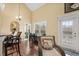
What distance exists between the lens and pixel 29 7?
2.00 m

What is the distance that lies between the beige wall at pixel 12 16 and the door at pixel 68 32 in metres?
0.57

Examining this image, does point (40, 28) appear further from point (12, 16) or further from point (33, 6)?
point (12, 16)

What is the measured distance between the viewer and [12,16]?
1.96 metres

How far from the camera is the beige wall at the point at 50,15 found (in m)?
1.97

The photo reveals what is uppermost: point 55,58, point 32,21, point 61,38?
point 32,21

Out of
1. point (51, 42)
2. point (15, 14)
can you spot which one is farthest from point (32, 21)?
point (51, 42)

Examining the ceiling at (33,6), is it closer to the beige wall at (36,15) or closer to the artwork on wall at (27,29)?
the beige wall at (36,15)

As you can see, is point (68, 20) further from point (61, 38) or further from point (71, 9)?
point (61, 38)

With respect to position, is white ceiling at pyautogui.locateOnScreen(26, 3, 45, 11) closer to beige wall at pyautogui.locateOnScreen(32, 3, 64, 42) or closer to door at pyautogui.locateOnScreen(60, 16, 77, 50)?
beige wall at pyautogui.locateOnScreen(32, 3, 64, 42)

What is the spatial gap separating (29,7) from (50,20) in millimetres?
407

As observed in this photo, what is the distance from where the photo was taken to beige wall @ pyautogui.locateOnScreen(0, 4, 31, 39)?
1.94 meters

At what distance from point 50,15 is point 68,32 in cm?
40

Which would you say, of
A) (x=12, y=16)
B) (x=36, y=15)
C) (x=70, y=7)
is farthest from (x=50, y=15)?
(x=12, y=16)

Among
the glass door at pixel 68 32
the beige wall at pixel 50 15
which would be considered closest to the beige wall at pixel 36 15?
the beige wall at pixel 50 15
